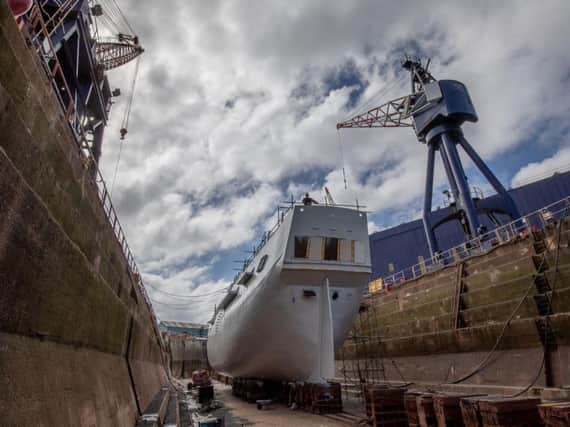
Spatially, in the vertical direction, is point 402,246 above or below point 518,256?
above

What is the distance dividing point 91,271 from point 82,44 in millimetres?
14665

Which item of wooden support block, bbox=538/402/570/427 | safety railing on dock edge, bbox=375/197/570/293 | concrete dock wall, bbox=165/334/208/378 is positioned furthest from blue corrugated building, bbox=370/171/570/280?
wooden support block, bbox=538/402/570/427

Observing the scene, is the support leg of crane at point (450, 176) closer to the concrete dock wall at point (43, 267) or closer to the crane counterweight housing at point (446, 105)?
the crane counterweight housing at point (446, 105)

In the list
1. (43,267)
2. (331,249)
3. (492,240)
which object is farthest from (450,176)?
(43,267)

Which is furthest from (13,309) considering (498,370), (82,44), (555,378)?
(82,44)


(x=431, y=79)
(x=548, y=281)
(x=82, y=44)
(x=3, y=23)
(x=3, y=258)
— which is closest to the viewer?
(x=3, y=258)

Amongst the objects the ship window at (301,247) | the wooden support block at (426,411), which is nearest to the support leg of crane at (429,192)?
the ship window at (301,247)

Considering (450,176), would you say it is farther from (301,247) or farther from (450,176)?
(301,247)

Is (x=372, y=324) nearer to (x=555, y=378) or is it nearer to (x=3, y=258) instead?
(x=555, y=378)

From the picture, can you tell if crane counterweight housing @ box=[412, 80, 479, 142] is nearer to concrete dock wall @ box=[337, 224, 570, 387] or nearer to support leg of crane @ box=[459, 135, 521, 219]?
support leg of crane @ box=[459, 135, 521, 219]

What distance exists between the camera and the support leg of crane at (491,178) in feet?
71.6

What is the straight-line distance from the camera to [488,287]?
45.8ft

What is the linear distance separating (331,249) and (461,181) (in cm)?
1473

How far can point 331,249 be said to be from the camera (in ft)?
43.1
